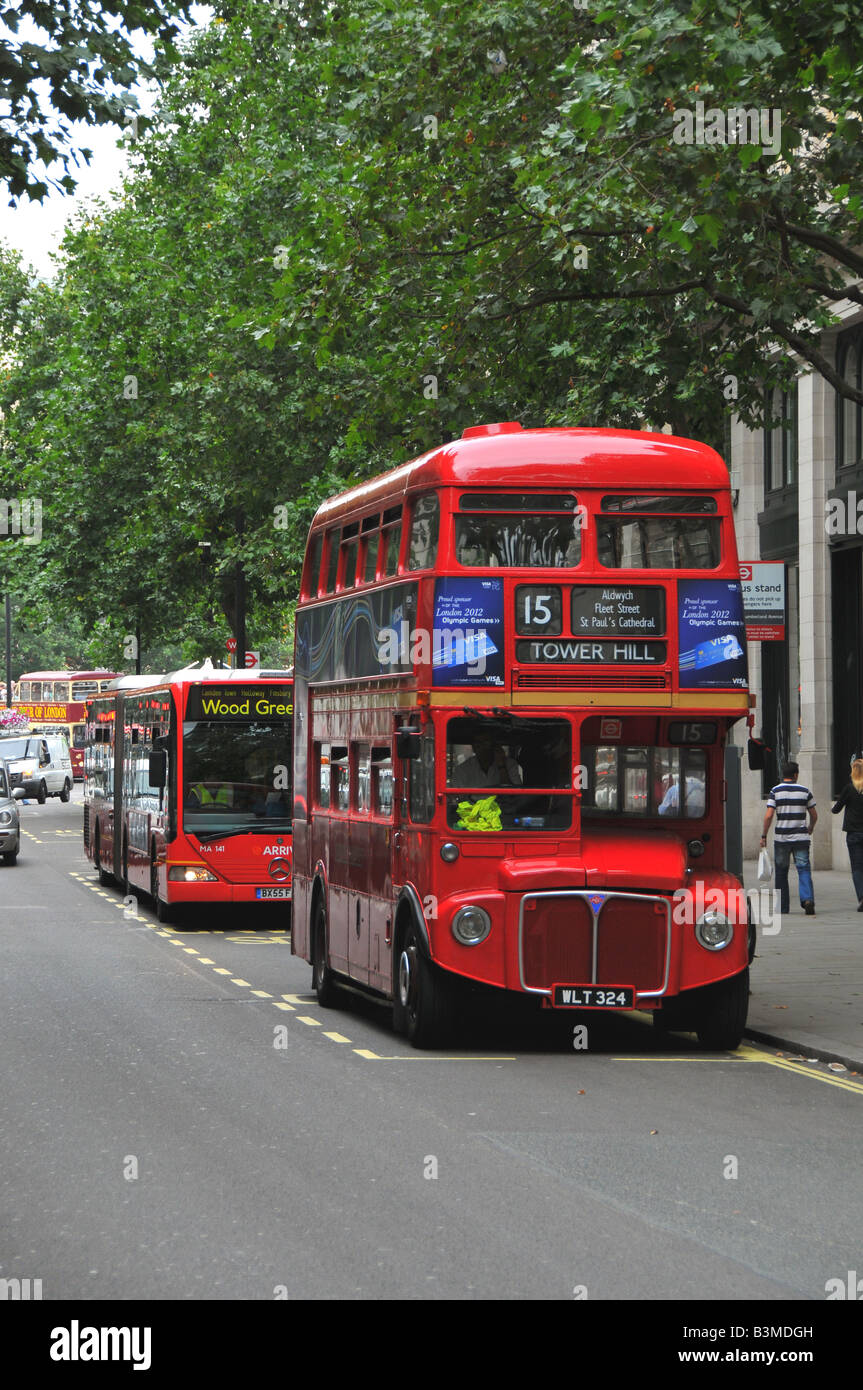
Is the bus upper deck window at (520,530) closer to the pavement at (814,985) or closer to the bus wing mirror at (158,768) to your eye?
the pavement at (814,985)

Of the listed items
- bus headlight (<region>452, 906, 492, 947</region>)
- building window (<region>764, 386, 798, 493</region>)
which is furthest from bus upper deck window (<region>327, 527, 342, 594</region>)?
building window (<region>764, 386, 798, 493</region>)

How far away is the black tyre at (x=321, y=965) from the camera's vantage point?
1620 cm

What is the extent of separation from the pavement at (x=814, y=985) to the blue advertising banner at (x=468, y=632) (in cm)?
318

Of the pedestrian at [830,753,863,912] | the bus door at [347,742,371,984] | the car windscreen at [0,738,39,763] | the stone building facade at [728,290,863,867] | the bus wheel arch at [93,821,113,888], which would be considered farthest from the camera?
the car windscreen at [0,738,39,763]

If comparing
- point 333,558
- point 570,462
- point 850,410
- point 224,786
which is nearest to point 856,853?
point 224,786

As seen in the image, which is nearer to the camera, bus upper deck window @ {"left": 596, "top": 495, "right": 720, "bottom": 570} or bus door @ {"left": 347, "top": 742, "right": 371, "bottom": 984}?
bus upper deck window @ {"left": 596, "top": 495, "right": 720, "bottom": 570}

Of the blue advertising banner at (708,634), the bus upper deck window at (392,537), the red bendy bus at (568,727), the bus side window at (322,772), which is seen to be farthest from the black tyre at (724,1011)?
the bus side window at (322,772)

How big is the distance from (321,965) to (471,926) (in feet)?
12.0

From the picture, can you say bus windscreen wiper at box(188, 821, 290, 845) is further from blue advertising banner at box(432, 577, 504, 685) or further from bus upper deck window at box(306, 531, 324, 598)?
blue advertising banner at box(432, 577, 504, 685)

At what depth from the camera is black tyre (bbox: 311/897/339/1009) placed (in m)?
16.2

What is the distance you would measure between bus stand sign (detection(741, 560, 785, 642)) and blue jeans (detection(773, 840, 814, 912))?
5.64 m

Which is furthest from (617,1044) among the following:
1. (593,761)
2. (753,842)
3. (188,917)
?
(753,842)

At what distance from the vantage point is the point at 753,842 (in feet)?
112
